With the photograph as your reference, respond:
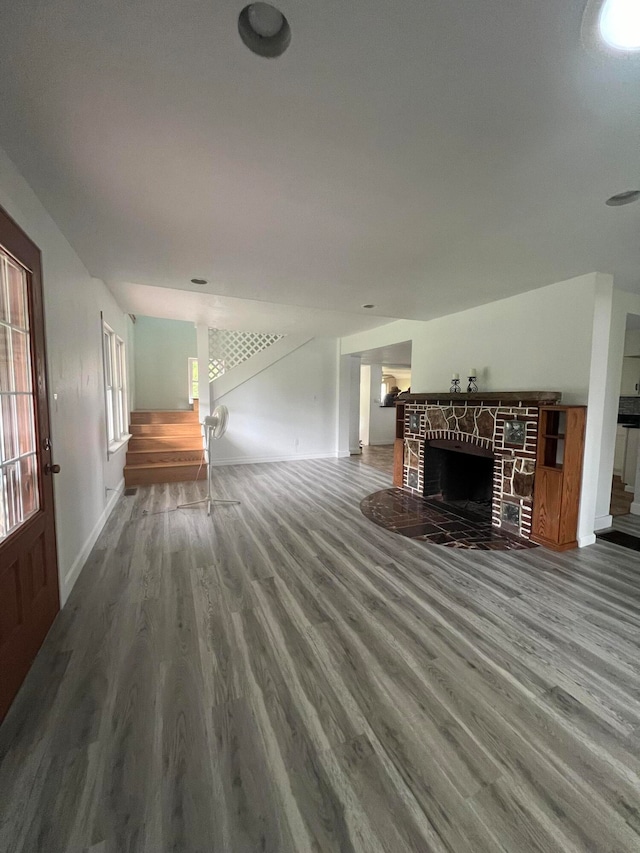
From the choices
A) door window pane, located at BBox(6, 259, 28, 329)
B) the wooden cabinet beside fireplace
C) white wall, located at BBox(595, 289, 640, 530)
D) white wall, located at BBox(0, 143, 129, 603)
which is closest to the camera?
door window pane, located at BBox(6, 259, 28, 329)

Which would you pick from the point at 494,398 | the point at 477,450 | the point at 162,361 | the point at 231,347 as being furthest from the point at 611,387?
the point at 162,361

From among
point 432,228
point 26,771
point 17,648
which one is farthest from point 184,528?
point 432,228

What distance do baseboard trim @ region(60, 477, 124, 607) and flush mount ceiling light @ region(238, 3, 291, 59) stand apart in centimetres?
278

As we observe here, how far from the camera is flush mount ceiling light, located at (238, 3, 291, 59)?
0.95 m

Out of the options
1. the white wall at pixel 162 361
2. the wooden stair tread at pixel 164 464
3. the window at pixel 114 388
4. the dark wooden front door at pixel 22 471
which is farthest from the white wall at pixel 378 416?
the dark wooden front door at pixel 22 471

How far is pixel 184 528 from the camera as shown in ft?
11.3

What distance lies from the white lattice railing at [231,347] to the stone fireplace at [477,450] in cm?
313

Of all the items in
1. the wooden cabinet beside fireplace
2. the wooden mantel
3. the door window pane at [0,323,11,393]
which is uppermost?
the door window pane at [0,323,11,393]

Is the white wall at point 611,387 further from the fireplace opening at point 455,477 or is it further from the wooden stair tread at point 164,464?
the wooden stair tread at point 164,464

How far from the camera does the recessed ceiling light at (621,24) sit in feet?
2.99

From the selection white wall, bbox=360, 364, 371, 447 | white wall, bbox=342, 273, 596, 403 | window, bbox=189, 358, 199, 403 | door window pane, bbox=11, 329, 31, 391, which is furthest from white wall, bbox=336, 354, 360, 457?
door window pane, bbox=11, 329, 31, 391

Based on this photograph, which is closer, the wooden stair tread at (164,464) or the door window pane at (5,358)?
the door window pane at (5,358)

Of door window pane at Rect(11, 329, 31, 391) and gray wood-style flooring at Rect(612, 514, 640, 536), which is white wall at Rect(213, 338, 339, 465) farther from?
gray wood-style flooring at Rect(612, 514, 640, 536)

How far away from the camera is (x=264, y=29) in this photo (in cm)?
100
